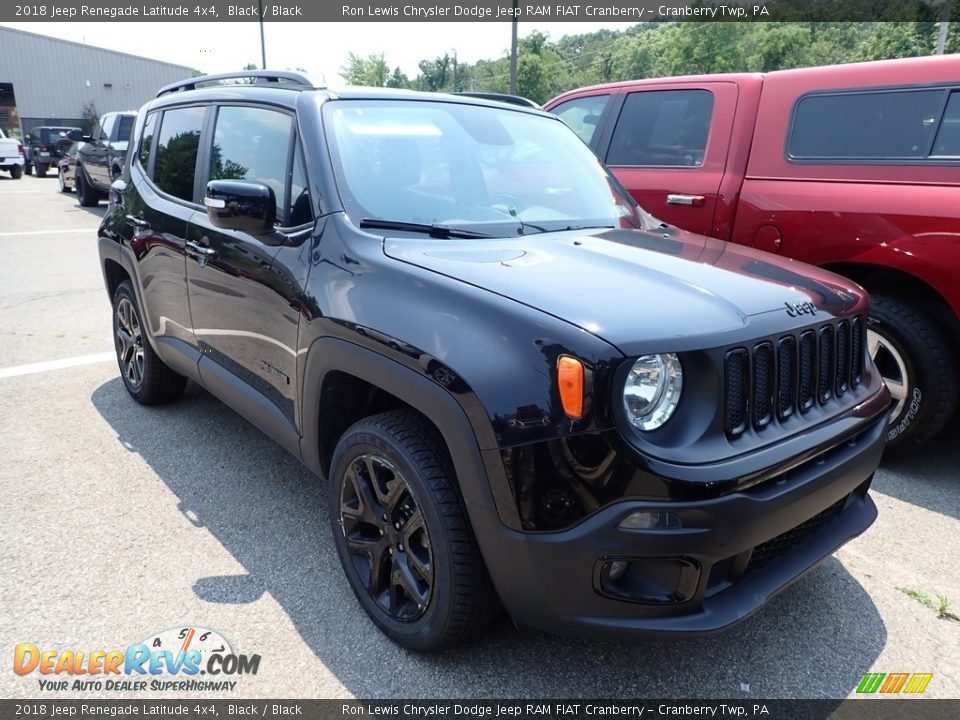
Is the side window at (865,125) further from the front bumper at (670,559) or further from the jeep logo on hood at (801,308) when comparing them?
the front bumper at (670,559)

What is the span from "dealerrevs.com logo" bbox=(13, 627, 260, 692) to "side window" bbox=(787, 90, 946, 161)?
12.4 ft

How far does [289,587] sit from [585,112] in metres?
3.95

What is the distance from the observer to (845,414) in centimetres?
231

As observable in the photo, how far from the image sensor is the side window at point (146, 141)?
417 centimetres

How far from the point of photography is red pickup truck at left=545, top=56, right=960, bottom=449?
140 inches

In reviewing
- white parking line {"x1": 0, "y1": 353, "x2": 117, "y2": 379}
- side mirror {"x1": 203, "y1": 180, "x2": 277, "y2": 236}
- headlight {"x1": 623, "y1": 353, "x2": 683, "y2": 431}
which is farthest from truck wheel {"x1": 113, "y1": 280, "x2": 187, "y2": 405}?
headlight {"x1": 623, "y1": 353, "x2": 683, "y2": 431}

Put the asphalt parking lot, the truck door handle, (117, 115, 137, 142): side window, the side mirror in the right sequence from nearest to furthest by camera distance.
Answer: the asphalt parking lot
the side mirror
the truck door handle
(117, 115, 137, 142): side window

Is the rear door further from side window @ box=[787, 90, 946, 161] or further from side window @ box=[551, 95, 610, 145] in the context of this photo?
side window @ box=[787, 90, 946, 161]

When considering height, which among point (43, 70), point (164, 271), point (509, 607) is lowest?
point (509, 607)

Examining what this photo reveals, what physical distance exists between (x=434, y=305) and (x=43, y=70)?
49847 mm

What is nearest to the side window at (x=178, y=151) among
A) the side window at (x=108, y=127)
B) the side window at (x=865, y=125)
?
the side window at (x=865, y=125)

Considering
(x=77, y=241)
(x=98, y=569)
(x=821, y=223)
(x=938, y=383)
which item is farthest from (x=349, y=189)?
(x=77, y=241)

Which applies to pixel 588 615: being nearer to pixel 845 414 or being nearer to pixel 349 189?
pixel 845 414

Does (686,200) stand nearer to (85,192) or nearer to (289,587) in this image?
Result: (289,587)
